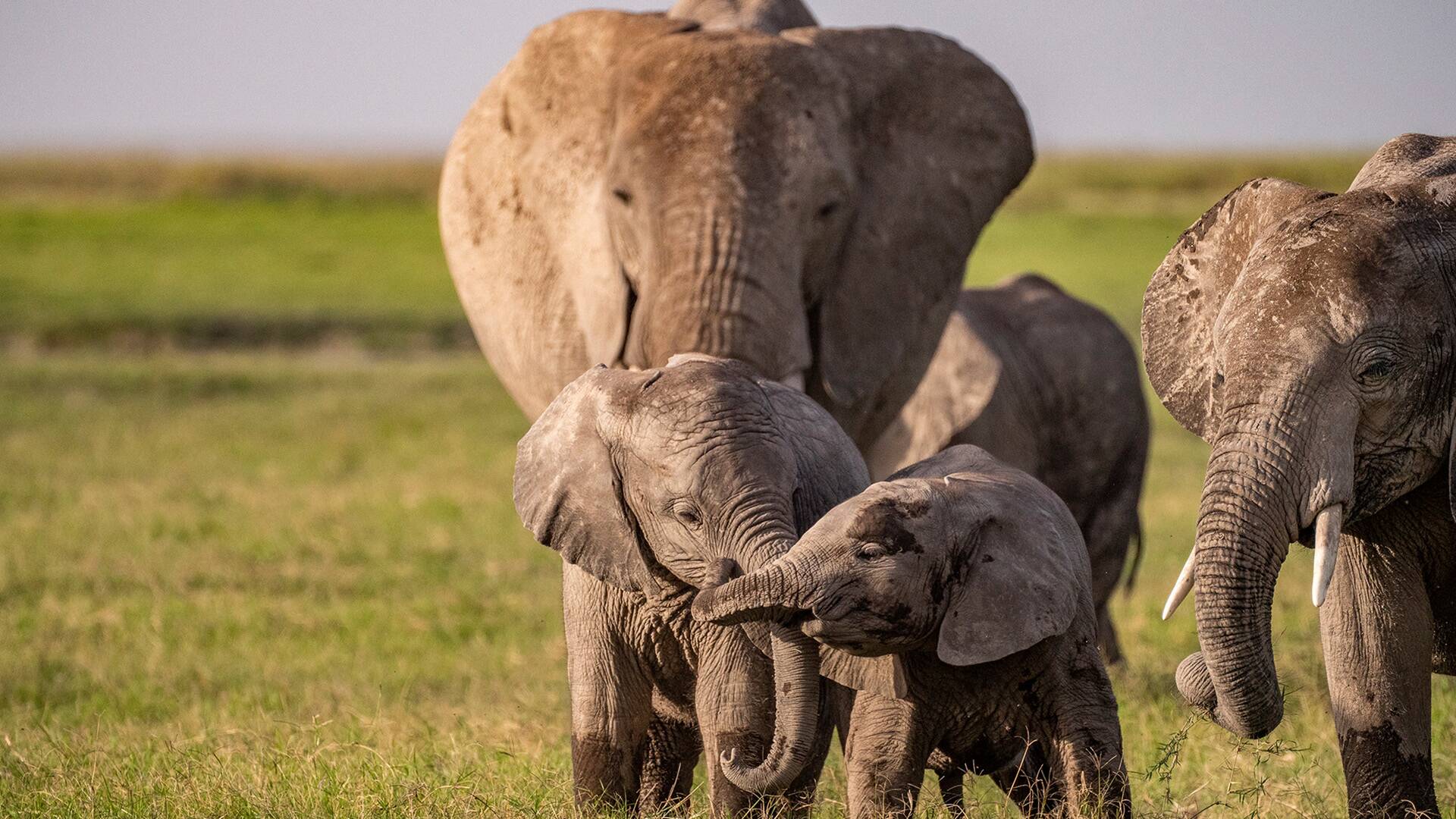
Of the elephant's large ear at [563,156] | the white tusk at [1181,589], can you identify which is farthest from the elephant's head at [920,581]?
the elephant's large ear at [563,156]

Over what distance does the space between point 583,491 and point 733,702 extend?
24.4 inches

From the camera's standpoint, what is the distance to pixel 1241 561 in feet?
14.2

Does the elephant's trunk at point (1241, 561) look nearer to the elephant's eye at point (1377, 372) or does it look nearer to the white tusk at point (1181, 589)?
the white tusk at point (1181, 589)

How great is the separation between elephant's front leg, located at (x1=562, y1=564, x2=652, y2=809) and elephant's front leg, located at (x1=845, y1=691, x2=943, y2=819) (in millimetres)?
643

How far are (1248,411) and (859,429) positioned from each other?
8.51 ft

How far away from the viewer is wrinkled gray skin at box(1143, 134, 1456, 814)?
172 inches

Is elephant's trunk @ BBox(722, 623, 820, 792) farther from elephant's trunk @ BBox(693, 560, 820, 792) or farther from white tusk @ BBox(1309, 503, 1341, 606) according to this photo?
white tusk @ BBox(1309, 503, 1341, 606)

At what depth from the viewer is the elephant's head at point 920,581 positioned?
13.9 feet

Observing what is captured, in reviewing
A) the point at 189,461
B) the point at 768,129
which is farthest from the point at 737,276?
the point at 189,461

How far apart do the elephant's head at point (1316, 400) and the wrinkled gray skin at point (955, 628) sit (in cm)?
31

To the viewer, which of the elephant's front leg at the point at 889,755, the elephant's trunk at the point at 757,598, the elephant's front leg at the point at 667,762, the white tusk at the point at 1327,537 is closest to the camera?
the elephant's trunk at the point at 757,598

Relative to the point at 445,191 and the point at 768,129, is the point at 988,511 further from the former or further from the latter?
the point at 445,191

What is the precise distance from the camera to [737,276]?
607 centimetres

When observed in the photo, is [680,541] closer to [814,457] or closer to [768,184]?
[814,457]
